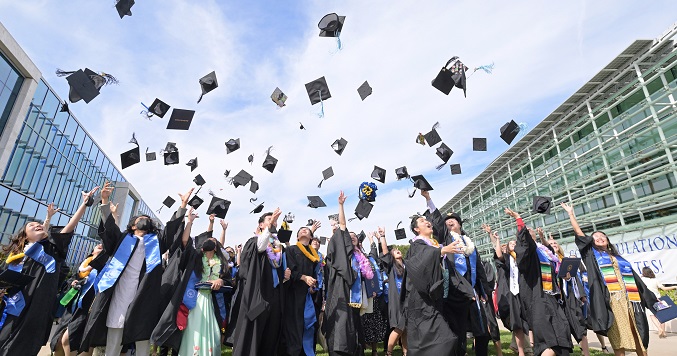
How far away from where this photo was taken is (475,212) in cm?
2958

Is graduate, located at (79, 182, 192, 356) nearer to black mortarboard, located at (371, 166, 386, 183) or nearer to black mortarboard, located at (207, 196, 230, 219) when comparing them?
black mortarboard, located at (207, 196, 230, 219)

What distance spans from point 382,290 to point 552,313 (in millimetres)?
2937

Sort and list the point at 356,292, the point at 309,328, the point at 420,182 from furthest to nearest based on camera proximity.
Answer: the point at 420,182
the point at 356,292
the point at 309,328

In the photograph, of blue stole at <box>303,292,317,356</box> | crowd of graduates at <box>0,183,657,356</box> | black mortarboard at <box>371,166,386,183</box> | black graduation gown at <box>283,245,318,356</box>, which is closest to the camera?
crowd of graduates at <box>0,183,657,356</box>

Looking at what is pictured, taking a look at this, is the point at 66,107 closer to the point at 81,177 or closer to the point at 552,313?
the point at 552,313

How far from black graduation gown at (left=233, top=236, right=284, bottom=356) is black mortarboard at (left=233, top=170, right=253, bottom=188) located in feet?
11.1

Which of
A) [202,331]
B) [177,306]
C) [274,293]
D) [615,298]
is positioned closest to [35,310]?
[177,306]

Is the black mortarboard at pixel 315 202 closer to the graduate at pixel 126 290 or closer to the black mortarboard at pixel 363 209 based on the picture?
the black mortarboard at pixel 363 209

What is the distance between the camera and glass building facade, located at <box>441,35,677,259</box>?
498 inches

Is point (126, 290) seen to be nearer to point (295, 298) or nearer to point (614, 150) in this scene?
point (295, 298)

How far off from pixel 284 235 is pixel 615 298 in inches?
176

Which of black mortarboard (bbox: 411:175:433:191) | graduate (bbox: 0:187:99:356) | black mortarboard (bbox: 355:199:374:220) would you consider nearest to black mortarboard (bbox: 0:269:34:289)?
graduate (bbox: 0:187:99:356)

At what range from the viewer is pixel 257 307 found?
3893 millimetres

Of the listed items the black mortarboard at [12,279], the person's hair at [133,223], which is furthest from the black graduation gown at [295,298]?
the black mortarboard at [12,279]
